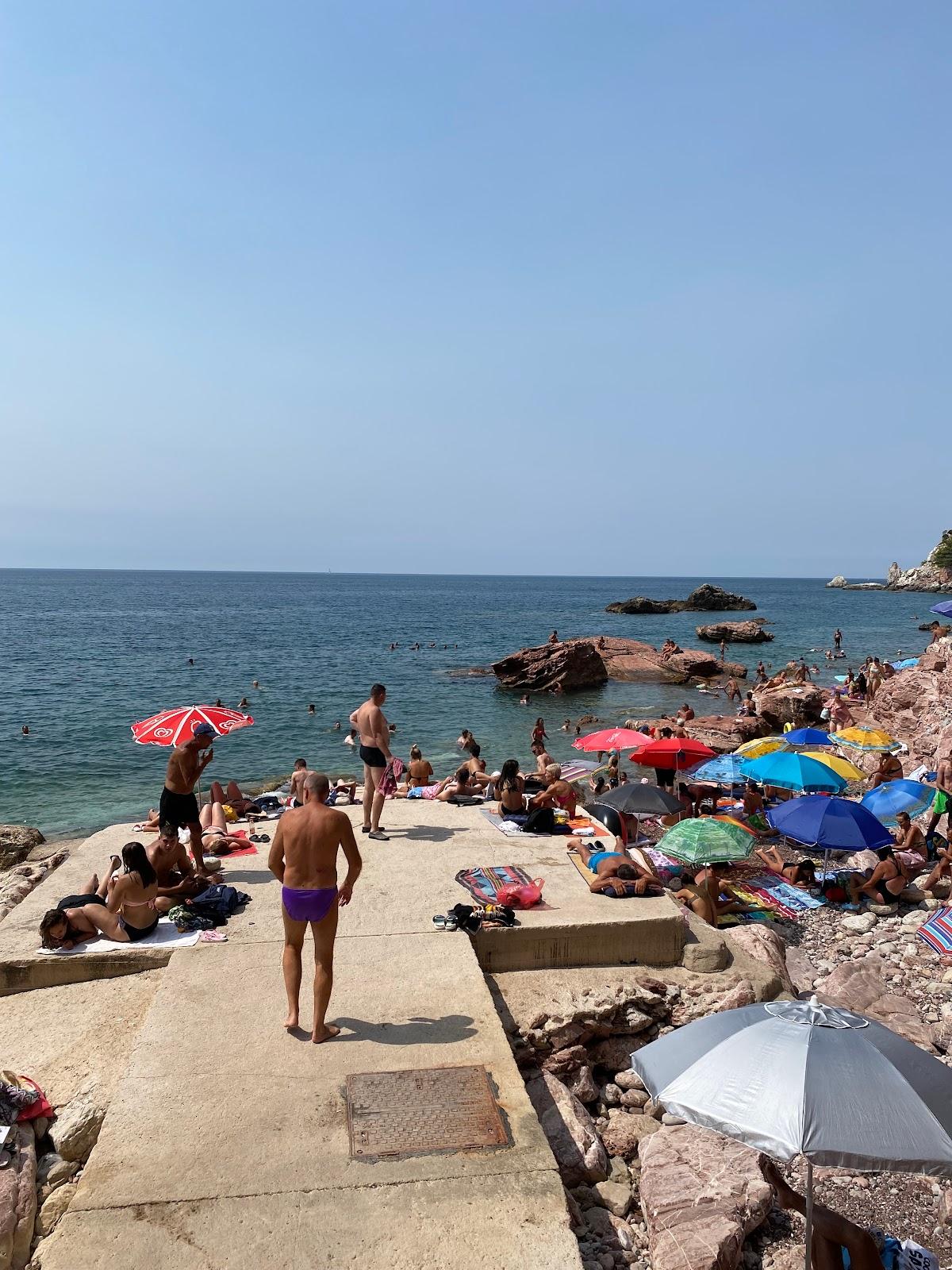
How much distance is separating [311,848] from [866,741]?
1524 cm

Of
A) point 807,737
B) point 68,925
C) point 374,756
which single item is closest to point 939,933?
point 374,756

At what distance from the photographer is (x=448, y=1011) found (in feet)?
20.7

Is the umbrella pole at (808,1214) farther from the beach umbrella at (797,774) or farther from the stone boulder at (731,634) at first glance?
the stone boulder at (731,634)

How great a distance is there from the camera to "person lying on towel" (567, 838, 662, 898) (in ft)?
27.2

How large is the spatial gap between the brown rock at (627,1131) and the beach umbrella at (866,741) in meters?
12.8

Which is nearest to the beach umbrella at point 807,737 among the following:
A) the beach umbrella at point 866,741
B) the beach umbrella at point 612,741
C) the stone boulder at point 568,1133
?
the beach umbrella at point 866,741

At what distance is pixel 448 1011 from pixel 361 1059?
883mm

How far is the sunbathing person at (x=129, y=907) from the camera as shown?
7320mm

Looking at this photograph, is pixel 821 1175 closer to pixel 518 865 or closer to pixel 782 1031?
pixel 782 1031

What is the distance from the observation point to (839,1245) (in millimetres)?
4527

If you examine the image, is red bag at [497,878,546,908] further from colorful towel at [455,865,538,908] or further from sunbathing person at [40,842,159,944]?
sunbathing person at [40,842,159,944]

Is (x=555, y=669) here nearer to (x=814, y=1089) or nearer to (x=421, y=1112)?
(x=421, y=1112)

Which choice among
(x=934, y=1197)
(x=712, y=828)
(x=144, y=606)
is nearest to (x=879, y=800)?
(x=712, y=828)

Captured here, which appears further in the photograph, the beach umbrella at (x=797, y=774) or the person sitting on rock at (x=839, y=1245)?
the beach umbrella at (x=797, y=774)
